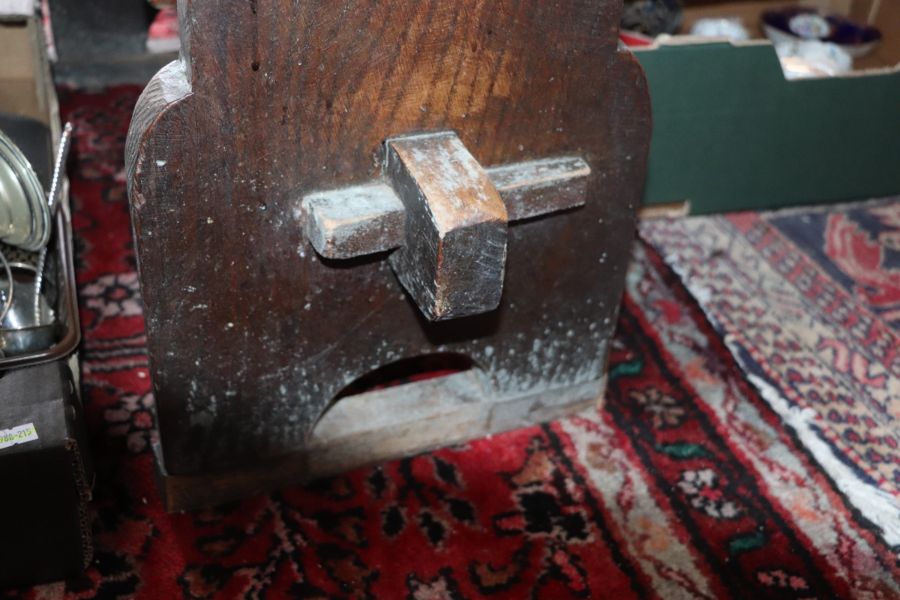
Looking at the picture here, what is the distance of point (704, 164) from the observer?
2.22m

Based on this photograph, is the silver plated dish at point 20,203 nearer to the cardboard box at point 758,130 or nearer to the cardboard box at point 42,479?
the cardboard box at point 42,479

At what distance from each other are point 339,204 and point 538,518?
0.60 metres

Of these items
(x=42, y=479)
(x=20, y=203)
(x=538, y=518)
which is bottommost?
(x=538, y=518)

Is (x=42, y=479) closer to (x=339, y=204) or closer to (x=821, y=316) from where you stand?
(x=339, y=204)

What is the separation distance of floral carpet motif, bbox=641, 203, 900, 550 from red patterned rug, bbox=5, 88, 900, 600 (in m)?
0.05

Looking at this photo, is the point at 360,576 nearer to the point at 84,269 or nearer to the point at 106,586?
the point at 106,586

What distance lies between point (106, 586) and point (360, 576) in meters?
0.35

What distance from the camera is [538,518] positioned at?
5.22 ft

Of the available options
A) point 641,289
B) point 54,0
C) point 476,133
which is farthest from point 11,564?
point 54,0

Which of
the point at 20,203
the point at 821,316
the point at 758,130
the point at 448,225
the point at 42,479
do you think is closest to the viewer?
the point at 448,225

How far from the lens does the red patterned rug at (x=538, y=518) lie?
1484 mm

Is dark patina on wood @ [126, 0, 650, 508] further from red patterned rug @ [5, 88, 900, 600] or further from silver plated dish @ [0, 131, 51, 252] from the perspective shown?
silver plated dish @ [0, 131, 51, 252]

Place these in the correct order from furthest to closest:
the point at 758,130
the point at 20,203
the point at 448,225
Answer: the point at 758,130, the point at 20,203, the point at 448,225

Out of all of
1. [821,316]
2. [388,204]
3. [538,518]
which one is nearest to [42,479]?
[388,204]
